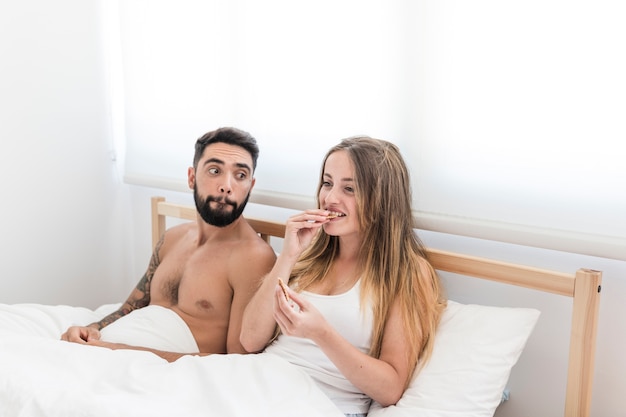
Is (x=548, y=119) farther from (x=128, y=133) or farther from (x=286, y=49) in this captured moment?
(x=128, y=133)

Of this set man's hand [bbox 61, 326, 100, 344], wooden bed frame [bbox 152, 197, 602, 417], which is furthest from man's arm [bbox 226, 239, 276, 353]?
wooden bed frame [bbox 152, 197, 602, 417]

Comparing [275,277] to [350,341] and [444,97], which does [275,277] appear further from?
[444,97]

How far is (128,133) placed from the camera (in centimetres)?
269

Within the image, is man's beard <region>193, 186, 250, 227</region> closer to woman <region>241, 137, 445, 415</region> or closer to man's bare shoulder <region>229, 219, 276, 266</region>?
man's bare shoulder <region>229, 219, 276, 266</region>

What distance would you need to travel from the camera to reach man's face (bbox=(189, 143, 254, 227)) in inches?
75.0

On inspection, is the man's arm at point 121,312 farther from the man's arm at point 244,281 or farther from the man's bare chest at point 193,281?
the man's arm at point 244,281

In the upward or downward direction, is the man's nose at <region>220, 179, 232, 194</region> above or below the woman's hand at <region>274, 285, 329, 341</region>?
above

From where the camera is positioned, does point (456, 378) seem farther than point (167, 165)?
No

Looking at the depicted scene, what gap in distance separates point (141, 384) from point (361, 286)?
533mm

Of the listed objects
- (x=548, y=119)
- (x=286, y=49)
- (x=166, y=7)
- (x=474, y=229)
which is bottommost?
(x=474, y=229)

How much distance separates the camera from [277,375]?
145 centimetres

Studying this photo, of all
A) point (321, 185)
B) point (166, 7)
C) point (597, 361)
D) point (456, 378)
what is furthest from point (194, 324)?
point (166, 7)

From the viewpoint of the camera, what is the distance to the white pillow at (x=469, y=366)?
1420mm

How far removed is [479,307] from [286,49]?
3.20 ft
